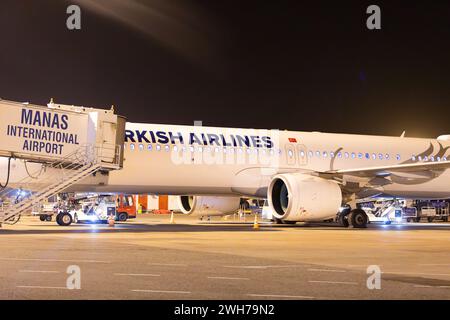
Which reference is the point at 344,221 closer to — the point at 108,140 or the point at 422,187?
the point at 422,187

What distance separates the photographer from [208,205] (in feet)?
104

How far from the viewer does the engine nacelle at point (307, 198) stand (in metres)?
25.5

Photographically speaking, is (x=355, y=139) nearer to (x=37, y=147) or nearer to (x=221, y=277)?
(x=37, y=147)

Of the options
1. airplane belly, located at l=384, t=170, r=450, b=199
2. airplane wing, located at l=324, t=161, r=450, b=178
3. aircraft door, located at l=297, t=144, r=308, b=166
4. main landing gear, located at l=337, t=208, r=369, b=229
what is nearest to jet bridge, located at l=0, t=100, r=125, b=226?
aircraft door, located at l=297, t=144, r=308, b=166

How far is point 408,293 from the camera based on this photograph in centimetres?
820

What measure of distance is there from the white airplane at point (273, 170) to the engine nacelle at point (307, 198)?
4cm

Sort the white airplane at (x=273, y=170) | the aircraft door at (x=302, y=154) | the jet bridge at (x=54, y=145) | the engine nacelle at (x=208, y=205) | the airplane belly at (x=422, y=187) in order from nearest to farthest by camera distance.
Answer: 1. the jet bridge at (x=54, y=145)
2. the white airplane at (x=273, y=170)
3. the aircraft door at (x=302, y=154)
4. the airplane belly at (x=422, y=187)
5. the engine nacelle at (x=208, y=205)

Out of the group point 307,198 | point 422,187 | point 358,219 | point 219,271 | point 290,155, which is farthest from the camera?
point 422,187

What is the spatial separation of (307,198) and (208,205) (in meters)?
7.27

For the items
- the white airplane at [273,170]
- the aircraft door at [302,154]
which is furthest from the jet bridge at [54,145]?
the aircraft door at [302,154]

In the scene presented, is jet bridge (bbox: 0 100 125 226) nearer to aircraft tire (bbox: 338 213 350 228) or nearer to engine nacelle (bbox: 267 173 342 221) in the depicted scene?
engine nacelle (bbox: 267 173 342 221)

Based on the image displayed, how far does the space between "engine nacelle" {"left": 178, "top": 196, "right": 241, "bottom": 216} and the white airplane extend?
0.05 m

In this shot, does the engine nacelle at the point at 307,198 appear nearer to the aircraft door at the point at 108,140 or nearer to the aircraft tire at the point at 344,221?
the aircraft tire at the point at 344,221

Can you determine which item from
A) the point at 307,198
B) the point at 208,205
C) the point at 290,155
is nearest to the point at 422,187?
the point at 290,155
